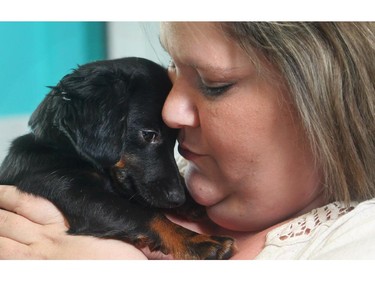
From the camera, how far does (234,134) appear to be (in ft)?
3.91

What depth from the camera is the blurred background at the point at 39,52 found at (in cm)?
117

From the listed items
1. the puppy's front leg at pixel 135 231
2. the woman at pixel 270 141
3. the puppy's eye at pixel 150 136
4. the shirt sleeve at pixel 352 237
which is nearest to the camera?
the shirt sleeve at pixel 352 237

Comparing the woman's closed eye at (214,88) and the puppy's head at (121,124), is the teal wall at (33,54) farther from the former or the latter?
the woman's closed eye at (214,88)

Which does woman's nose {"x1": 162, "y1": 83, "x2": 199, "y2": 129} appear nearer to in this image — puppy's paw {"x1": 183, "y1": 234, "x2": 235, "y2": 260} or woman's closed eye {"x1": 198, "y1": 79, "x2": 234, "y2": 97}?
woman's closed eye {"x1": 198, "y1": 79, "x2": 234, "y2": 97}

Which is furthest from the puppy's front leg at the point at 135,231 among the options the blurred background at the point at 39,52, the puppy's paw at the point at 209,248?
the blurred background at the point at 39,52

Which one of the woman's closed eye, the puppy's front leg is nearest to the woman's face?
the woman's closed eye

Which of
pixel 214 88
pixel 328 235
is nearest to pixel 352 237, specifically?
pixel 328 235

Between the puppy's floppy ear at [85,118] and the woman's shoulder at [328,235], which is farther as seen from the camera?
the puppy's floppy ear at [85,118]

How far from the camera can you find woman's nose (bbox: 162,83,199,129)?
121 centimetres

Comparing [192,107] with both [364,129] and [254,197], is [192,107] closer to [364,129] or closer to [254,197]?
[254,197]

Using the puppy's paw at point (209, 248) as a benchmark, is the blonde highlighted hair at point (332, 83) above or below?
above

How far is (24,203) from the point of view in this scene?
1.26 meters

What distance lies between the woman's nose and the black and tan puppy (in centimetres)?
10

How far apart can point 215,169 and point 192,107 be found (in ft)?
0.52
